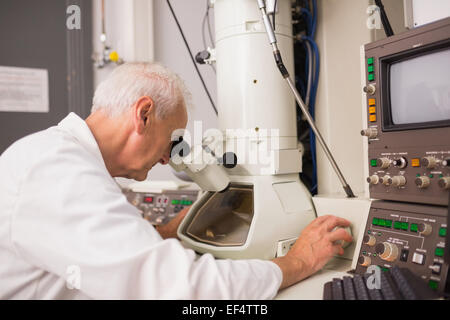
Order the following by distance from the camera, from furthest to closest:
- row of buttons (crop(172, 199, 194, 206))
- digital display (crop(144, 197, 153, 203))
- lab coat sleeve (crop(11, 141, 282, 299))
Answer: digital display (crop(144, 197, 153, 203)), row of buttons (crop(172, 199, 194, 206)), lab coat sleeve (crop(11, 141, 282, 299))

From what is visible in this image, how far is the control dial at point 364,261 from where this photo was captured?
96 cm

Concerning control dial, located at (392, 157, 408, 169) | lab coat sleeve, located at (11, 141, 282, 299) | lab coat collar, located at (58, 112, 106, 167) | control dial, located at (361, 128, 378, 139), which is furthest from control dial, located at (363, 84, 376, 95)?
lab coat collar, located at (58, 112, 106, 167)

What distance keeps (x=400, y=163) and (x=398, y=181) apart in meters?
0.05

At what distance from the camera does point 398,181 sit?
95cm

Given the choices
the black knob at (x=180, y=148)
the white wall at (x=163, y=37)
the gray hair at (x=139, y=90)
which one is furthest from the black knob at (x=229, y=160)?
the white wall at (x=163, y=37)

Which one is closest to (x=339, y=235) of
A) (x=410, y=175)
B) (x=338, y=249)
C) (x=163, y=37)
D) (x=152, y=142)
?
(x=338, y=249)

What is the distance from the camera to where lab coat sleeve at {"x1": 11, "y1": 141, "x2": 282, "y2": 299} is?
0.66 meters

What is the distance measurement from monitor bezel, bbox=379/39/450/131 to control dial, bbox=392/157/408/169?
8cm

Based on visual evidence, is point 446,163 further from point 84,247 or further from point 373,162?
point 84,247

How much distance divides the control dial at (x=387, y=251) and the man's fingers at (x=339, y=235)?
12 cm

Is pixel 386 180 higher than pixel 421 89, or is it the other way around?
pixel 421 89

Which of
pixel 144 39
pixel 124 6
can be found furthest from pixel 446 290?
pixel 124 6
